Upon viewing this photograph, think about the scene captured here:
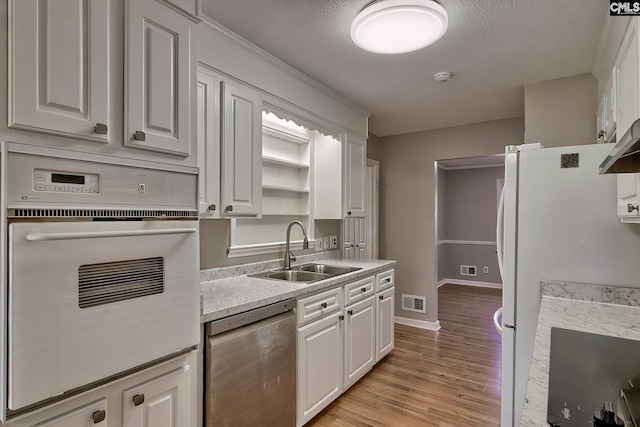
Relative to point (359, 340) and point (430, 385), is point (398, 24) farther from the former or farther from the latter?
point (430, 385)

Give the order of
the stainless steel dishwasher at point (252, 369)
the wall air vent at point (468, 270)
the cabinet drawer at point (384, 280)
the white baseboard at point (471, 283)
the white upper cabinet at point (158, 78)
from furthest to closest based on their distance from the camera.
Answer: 1. the wall air vent at point (468, 270)
2. the white baseboard at point (471, 283)
3. the cabinet drawer at point (384, 280)
4. the stainless steel dishwasher at point (252, 369)
5. the white upper cabinet at point (158, 78)

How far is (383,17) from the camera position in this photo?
5.74 feet

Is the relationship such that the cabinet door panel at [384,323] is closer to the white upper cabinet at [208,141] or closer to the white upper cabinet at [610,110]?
the white upper cabinet at [208,141]

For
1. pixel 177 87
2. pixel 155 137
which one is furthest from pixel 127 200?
pixel 177 87

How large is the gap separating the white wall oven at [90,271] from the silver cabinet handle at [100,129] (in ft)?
0.27

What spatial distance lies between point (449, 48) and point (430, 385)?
2.56 m

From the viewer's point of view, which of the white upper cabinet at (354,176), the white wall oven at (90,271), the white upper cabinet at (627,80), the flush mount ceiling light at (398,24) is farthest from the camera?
the white upper cabinet at (354,176)

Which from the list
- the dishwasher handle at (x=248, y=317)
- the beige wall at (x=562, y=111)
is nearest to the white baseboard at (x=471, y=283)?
the beige wall at (x=562, y=111)

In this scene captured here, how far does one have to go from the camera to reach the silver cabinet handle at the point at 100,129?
106cm

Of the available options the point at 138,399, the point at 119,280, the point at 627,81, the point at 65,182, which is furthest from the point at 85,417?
the point at 627,81

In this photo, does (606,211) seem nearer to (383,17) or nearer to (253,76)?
(383,17)

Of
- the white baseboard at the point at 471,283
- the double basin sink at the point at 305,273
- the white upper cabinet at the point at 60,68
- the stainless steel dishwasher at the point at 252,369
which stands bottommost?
the white baseboard at the point at 471,283

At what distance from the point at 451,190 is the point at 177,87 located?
649 cm

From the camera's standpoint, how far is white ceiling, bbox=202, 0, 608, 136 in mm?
1839
